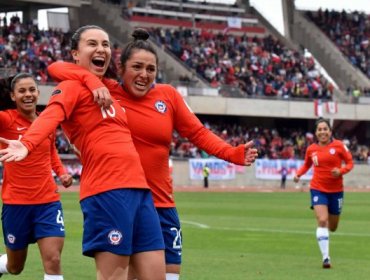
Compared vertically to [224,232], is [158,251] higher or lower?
higher

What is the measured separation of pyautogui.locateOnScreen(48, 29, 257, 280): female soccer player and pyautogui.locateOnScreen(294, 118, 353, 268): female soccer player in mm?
7521

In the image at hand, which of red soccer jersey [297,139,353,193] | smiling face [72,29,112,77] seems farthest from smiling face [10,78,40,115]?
red soccer jersey [297,139,353,193]

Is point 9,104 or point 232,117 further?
point 232,117

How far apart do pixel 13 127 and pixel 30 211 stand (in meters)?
0.90

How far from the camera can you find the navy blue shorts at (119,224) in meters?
6.72

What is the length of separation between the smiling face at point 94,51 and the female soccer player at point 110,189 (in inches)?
11.4

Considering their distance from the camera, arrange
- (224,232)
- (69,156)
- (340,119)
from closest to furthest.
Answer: (224,232)
(69,156)
(340,119)

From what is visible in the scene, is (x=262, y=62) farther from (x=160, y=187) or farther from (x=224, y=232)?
(x=160, y=187)

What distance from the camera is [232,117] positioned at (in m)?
62.6

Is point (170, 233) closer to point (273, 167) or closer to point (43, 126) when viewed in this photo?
point (43, 126)

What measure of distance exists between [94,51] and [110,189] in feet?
3.48

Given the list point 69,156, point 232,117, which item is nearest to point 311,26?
point 232,117

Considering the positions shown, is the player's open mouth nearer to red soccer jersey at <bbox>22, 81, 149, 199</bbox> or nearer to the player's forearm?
red soccer jersey at <bbox>22, 81, 149, 199</bbox>

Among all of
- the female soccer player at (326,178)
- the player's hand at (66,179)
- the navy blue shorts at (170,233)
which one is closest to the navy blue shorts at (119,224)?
the navy blue shorts at (170,233)
